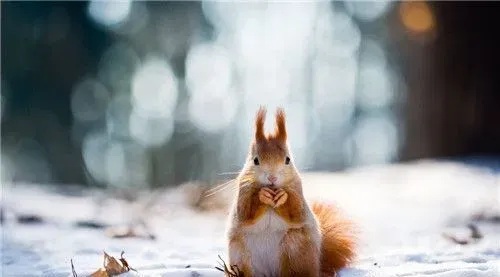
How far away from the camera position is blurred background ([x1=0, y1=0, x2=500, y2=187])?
957cm

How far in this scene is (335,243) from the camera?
2.31 metres

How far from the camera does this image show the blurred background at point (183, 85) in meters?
9.57

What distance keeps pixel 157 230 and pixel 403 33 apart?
4436mm

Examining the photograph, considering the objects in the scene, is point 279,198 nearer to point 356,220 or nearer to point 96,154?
point 356,220

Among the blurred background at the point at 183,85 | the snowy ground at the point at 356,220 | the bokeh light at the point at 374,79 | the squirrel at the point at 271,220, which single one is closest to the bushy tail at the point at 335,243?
the snowy ground at the point at 356,220

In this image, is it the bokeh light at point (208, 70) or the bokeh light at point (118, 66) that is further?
the bokeh light at point (118, 66)

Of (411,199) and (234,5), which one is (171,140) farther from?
(411,199)

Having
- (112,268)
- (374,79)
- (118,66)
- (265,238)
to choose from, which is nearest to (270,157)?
(265,238)

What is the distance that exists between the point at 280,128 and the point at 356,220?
2.39 ft

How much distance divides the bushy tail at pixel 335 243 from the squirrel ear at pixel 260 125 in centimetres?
46

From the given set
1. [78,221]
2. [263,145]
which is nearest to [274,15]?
[78,221]

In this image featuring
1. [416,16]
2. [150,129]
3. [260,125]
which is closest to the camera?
[260,125]

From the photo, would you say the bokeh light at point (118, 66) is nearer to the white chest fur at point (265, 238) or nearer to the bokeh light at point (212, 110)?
the bokeh light at point (212, 110)

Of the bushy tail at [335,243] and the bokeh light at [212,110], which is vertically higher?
the bokeh light at [212,110]
